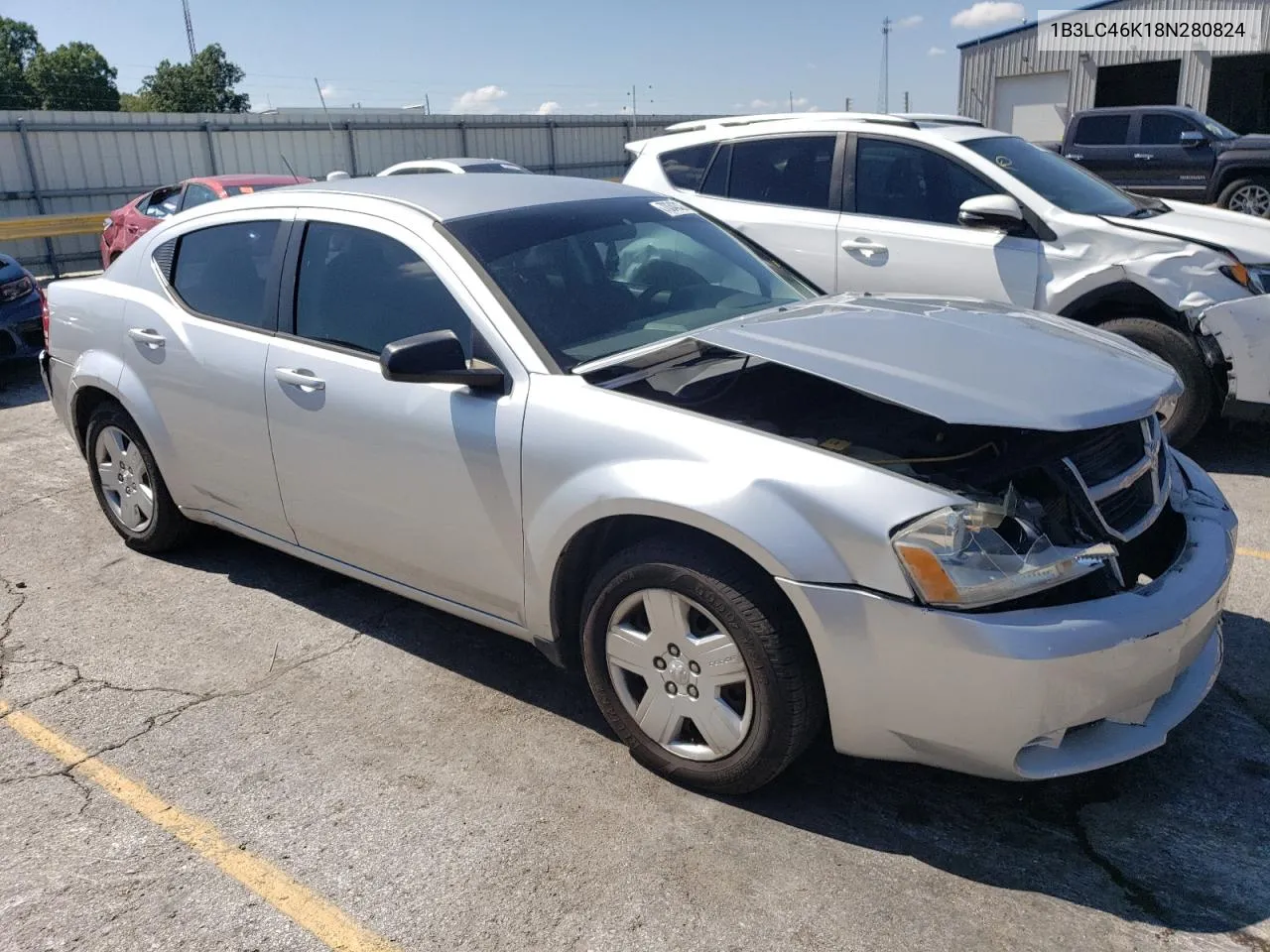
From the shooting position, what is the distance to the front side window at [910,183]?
620 cm

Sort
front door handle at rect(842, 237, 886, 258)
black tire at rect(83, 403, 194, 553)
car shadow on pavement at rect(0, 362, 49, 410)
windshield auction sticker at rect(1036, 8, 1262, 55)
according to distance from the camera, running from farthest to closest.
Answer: windshield auction sticker at rect(1036, 8, 1262, 55)
car shadow on pavement at rect(0, 362, 49, 410)
front door handle at rect(842, 237, 886, 258)
black tire at rect(83, 403, 194, 553)

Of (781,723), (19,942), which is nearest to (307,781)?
→ (19,942)

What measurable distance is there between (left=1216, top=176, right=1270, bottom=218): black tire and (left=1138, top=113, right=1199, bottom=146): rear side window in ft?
3.58

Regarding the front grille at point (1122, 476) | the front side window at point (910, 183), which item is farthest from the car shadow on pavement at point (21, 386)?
the front grille at point (1122, 476)

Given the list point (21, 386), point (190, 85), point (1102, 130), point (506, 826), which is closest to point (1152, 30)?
point (1102, 130)

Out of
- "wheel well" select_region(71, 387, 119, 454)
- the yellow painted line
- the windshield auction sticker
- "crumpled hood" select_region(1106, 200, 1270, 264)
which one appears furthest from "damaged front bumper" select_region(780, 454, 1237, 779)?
the windshield auction sticker

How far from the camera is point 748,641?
2.74 metres

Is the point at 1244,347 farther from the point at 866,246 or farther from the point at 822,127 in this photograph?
the point at 822,127

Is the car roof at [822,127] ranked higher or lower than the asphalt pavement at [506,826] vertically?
higher

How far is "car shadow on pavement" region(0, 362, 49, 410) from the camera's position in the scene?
8.74 meters

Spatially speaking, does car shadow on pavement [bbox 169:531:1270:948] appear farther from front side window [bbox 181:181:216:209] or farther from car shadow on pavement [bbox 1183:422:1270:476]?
front side window [bbox 181:181:216:209]

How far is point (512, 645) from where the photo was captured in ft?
13.3

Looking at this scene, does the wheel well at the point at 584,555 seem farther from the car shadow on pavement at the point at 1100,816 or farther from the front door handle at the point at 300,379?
the front door handle at the point at 300,379

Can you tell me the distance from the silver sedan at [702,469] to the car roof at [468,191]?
0.08 feet
